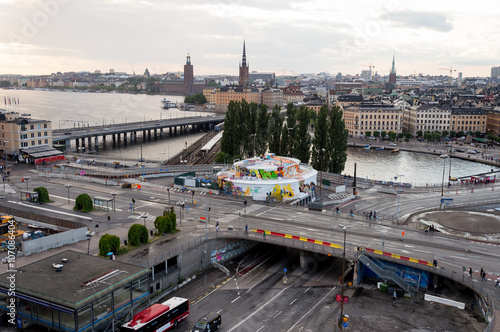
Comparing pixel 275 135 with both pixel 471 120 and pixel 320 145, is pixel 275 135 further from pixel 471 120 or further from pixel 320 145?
pixel 471 120

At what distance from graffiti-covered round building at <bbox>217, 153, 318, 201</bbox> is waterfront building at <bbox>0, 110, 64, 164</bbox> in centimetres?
3188

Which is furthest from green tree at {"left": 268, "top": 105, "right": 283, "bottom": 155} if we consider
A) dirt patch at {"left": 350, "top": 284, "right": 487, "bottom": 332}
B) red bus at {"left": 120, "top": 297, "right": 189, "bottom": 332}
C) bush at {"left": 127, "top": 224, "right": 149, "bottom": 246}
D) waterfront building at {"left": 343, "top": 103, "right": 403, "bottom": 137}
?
waterfront building at {"left": 343, "top": 103, "right": 403, "bottom": 137}

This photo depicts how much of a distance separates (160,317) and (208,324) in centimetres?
275

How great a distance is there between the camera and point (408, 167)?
298 feet

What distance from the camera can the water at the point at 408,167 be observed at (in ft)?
267

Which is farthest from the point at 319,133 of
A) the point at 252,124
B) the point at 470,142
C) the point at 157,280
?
the point at 470,142

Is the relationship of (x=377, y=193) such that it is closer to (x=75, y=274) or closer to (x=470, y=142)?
(x=75, y=274)

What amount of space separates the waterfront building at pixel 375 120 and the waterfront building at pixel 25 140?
267ft

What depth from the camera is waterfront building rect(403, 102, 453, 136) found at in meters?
124

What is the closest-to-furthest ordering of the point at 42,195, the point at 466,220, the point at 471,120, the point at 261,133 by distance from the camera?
1. the point at 466,220
2. the point at 42,195
3. the point at 261,133
4. the point at 471,120

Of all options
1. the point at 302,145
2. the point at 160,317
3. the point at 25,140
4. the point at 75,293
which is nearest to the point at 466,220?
the point at 160,317

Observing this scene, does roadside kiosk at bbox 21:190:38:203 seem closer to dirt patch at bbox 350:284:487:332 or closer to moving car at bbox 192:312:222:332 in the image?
moving car at bbox 192:312:222:332

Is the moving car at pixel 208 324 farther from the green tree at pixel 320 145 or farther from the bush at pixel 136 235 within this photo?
the green tree at pixel 320 145

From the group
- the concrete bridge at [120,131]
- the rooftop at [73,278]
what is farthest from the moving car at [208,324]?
the concrete bridge at [120,131]
